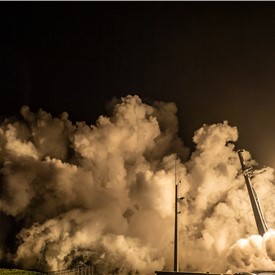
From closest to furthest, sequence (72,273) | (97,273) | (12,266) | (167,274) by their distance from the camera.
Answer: (167,274) < (72,273) < (97,273) < (12,266)

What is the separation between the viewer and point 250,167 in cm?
2966

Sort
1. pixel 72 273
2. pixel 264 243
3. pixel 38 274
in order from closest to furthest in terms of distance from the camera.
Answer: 1. pixel 38 274
2. pixel 264 243
3. pixel 72 273

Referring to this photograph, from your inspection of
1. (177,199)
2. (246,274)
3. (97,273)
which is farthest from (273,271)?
(97,273)

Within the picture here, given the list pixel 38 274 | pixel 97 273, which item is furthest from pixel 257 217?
pixel 97 273

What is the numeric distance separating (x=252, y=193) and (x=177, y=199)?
10.3 meters

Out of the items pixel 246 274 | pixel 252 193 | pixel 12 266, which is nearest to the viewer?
pixel 246 274

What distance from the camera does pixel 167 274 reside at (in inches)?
725

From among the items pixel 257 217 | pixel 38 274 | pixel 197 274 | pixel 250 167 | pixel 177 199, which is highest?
pixel 250 167

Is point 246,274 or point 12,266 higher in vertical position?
point 12,266

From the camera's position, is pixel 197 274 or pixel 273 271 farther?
pixel 273 271

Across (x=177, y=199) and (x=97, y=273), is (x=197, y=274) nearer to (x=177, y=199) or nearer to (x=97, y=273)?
(x=177, y=199)

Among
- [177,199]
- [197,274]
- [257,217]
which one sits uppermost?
[257,217]

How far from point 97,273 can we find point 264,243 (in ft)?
78.2

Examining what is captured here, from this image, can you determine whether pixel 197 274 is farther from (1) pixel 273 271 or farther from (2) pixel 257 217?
(2) pixel 257 217
